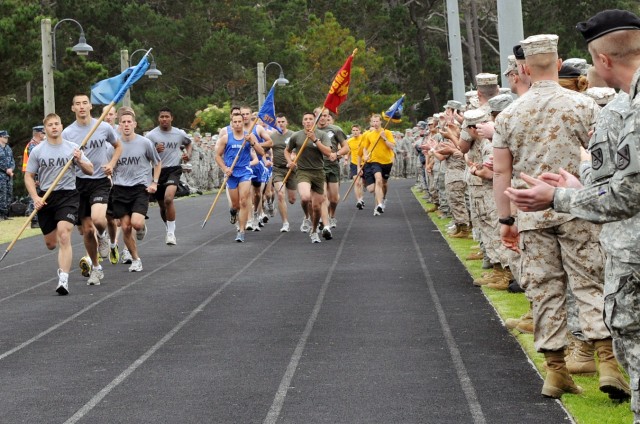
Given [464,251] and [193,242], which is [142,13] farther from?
[464,251]

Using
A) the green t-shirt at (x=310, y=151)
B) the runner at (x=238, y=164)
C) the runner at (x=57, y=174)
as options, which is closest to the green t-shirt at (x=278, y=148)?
the runner at (x=238, y=164)

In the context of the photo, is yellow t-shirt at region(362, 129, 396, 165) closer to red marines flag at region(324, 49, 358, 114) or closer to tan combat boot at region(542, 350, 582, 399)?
red marines flag at region(324, 49, 358, 114)

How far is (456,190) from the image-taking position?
18.9 meters

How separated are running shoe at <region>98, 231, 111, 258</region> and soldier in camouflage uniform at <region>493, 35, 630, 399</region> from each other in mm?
9353

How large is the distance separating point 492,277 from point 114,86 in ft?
19.2

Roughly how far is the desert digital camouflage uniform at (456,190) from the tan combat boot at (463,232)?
1.07 feet

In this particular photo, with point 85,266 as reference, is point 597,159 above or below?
above

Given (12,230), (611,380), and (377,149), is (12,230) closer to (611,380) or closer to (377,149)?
(377,149)

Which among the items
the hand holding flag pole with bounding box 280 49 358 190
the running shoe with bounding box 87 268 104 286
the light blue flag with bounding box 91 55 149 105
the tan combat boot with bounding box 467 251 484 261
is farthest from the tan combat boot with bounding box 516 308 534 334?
the hand holding flag pole with bounding box 280 49 358 190

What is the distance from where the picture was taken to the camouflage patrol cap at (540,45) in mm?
7480

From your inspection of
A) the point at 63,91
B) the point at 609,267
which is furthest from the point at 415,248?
the point at 63,91

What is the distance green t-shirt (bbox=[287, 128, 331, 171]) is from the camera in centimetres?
1967

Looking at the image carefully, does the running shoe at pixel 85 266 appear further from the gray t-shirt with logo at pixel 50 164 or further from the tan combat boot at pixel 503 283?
the tan combat boot at pixel 503 283

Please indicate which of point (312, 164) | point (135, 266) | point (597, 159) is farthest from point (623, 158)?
point (312, 164)
